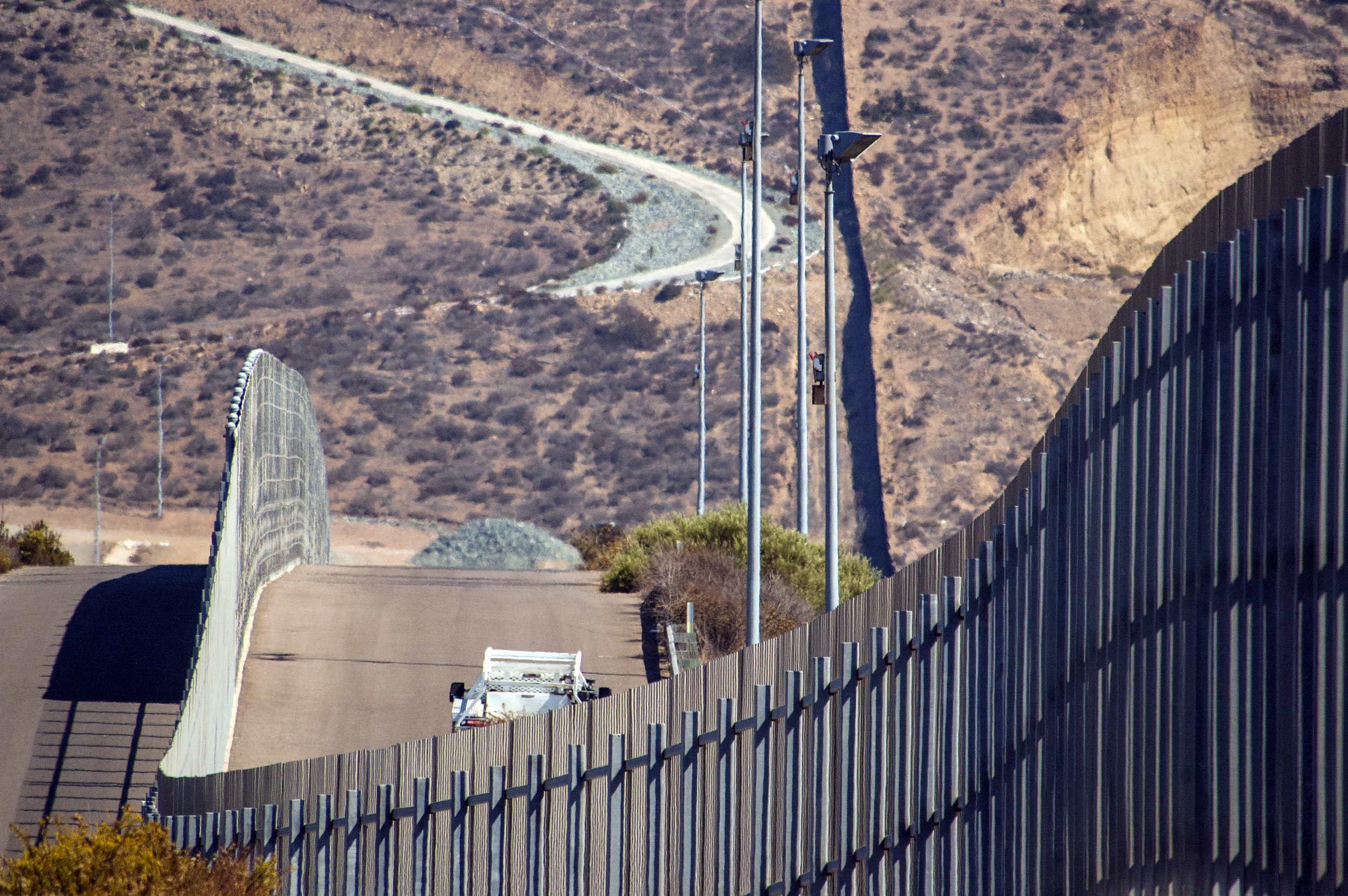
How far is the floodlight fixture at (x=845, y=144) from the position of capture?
14.1 metres

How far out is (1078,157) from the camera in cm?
6575

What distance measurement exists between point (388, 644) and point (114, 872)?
14.6 m

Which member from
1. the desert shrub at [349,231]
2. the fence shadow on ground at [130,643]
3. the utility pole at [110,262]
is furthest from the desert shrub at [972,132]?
the fence shadow on ground at [130,643]

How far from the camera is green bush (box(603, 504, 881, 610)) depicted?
23.5m

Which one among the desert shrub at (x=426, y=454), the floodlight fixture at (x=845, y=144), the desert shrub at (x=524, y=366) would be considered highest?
the desert shrub at (x=524, y=366)

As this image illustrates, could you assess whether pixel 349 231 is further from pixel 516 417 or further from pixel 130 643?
pixel 130 643

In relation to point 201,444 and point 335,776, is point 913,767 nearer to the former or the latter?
point 335,776

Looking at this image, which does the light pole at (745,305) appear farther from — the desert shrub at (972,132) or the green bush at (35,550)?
the desert shrub at (972,132)

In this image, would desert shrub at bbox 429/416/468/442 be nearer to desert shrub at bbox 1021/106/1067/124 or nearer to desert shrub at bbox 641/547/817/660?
desert shrub at bbox 1021/106/1067/124

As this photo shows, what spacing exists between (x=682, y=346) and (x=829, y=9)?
2677 cm

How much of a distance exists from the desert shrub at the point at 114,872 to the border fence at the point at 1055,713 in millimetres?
406

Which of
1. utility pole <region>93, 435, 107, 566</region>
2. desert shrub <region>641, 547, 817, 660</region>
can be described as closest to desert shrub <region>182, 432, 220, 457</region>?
utility pole <region>93, 435, 107, 566</region>

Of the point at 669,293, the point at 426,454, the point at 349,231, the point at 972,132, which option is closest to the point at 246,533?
the point at 426,454

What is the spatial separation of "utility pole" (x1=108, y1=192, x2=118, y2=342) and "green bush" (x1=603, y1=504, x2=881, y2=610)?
115ft
